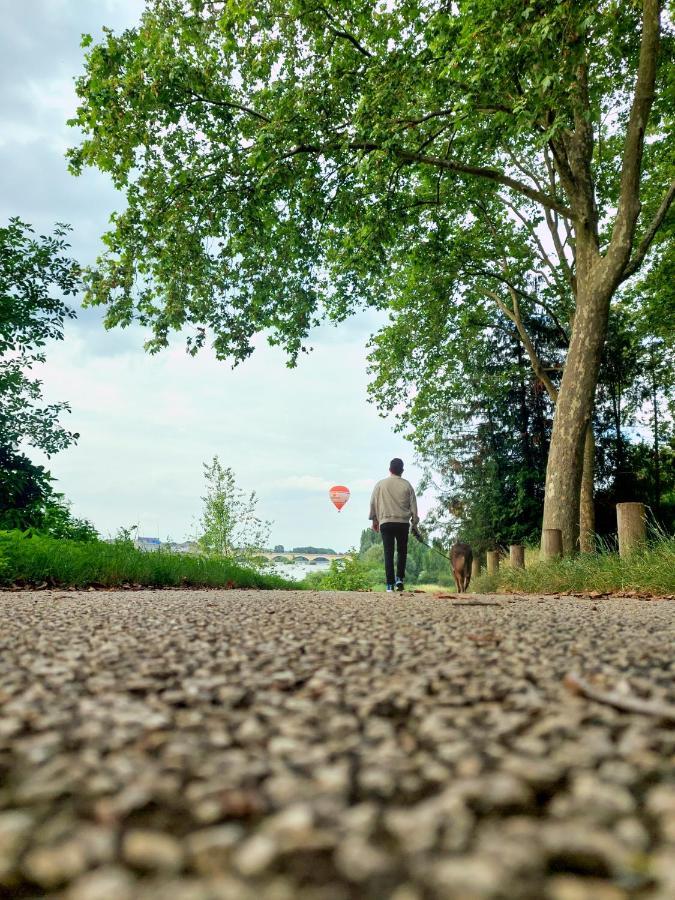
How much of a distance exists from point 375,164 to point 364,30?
4418 millimetres

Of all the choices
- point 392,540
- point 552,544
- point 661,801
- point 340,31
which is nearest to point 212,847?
point 661,801

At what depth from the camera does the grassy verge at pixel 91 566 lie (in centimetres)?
756

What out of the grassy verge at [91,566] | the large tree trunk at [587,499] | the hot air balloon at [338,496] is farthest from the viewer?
the hot air balloon at [338,496]

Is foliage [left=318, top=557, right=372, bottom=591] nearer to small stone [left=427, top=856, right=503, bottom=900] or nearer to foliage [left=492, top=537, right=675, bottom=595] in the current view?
foliage [left=492, top=537, right=675, bottom=595]

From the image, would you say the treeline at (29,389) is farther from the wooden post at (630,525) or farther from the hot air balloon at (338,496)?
the hot air balloon at (338,496)

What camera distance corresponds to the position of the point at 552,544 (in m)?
10.4

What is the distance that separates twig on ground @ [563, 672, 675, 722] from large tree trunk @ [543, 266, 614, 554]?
31.4 feet

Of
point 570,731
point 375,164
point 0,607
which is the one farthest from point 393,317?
point 570,731

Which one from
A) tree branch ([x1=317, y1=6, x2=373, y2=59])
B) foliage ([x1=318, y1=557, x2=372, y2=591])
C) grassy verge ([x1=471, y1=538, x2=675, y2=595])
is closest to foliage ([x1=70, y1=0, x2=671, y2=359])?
tree branch ([x1=317, y1=6, x2=373, y2=59])

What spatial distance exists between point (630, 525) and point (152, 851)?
898 centimetres

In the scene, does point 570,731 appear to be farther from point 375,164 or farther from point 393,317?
point 393,317

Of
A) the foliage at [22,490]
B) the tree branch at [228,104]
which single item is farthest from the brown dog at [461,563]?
the tree branch at [228,104]

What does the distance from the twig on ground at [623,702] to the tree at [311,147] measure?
810 cm

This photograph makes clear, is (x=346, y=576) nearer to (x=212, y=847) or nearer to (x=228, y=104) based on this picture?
(x=228, y=104)
